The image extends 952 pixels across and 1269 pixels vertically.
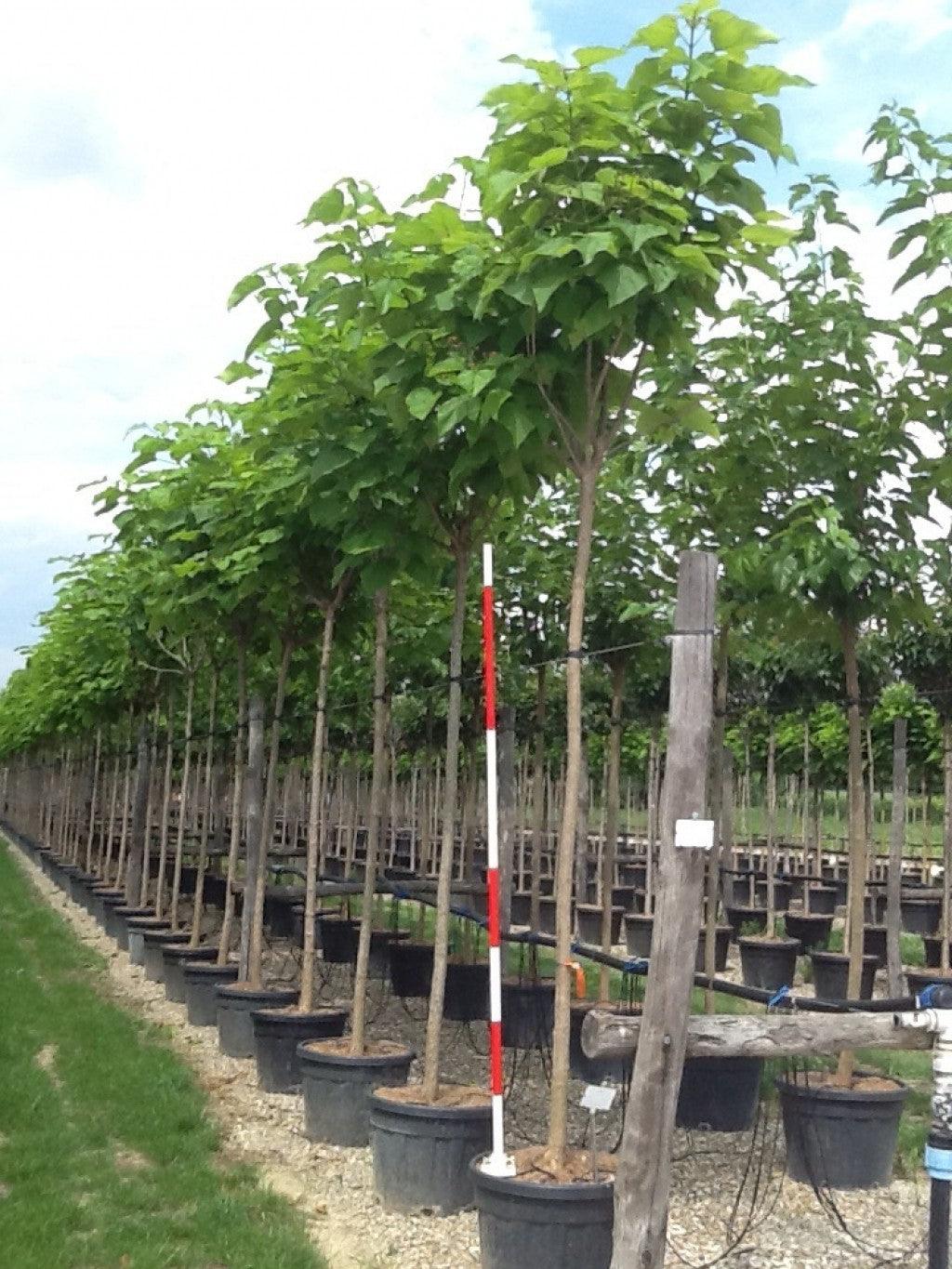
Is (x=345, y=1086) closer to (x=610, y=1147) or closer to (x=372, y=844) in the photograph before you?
(x=372, y=844)

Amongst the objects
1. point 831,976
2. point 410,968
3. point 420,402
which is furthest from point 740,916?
point 420,402

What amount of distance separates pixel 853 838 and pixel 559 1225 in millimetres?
2541

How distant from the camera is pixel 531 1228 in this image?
13.8ft

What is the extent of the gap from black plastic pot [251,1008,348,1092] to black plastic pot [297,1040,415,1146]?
0.88 m

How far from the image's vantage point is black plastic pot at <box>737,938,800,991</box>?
11.7 meters

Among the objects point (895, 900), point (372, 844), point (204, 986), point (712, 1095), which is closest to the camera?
point (372, 844)

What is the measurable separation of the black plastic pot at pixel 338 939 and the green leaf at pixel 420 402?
26.8 feet

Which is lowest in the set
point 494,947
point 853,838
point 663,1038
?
point 663,1038

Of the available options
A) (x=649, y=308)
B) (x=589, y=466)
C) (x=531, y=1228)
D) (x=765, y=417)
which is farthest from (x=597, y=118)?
(x=531, y=1228)

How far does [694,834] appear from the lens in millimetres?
3854

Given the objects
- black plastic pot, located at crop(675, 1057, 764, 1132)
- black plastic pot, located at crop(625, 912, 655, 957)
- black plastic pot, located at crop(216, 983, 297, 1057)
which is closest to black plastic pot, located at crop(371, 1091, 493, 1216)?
black plastic pot, located at crop(675, 1057, 764, 1132)

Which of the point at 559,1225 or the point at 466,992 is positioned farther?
the point at 466,992

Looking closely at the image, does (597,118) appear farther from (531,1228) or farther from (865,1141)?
(865,1141)

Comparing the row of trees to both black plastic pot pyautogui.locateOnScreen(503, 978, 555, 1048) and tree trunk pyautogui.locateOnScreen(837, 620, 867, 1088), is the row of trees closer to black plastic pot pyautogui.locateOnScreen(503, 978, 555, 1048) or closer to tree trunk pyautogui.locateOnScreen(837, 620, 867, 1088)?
tree trunk pyautogui.locateOnScreen(837, 620, 867, 1088)
